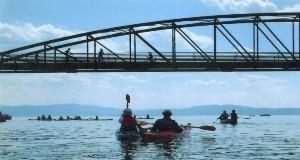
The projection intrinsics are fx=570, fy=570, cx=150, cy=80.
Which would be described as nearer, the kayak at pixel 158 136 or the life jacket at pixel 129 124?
the kayak at pixel 158 136

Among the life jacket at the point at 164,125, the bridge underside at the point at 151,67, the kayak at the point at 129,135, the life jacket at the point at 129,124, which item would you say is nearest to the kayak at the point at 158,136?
the life jacket at the point at 164,125

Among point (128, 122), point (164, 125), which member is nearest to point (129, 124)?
point (128, 122)

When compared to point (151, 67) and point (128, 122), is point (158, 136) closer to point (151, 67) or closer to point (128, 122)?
point (128, 122)

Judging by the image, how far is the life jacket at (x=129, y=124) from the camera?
4319 centimetres

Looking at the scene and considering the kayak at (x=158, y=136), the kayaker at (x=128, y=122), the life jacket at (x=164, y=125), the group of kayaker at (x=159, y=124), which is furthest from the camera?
the kayaker at (x=128, y=122)

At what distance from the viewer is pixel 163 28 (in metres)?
49.0

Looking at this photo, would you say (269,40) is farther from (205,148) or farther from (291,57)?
(205,148)

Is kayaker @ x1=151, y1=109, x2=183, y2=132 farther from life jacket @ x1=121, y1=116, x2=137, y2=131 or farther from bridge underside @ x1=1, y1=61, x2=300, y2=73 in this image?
bridge underside @ x1=1, y1=61, x2=300, y2=73

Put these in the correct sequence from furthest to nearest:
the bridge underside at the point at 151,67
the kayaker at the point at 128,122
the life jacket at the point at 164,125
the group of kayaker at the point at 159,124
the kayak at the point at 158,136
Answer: the bridge underside at the point at 151,67 < the kayaker at the point at 128,122 < the life jacket at the point at 164,125 < the group of kayaker at the point at 159,124 < the kayak at the point at 158,136

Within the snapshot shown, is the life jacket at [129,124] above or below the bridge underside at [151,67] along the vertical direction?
below

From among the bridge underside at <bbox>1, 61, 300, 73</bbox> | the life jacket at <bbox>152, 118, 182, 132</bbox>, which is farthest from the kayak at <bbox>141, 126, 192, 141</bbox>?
the bridge underside at <bbox>1, 61, 300, 73</bbox>

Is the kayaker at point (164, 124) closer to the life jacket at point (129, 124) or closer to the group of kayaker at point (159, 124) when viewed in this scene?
the group of kayaker at point (159, 124)

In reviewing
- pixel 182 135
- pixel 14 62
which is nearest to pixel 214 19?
pixel 182 135

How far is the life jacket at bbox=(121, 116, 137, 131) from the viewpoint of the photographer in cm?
4319
